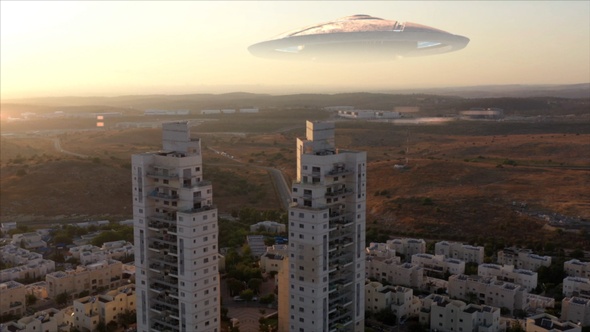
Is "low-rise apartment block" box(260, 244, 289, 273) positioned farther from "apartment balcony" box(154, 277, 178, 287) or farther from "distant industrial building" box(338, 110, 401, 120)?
"distant industrial building" box(338, 110, 401, 120)

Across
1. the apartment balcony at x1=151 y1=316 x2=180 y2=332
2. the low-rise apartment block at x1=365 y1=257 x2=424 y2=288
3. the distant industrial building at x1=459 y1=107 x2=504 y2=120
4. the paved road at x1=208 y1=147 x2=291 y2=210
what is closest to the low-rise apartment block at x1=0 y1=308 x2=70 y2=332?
the apartment balcony at x1=151 y1=316 x2=180 y2=332

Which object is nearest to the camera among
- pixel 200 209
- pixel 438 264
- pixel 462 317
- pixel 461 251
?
pixel 200 209

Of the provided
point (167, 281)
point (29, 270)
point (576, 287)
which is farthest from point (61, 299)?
point (576, 287)

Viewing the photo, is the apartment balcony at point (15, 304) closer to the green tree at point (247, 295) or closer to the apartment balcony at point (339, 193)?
the green tree at point (247, 295)

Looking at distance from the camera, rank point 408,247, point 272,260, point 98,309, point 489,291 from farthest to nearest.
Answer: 1. point 408,247
2. point 272,260
3. point 489,291
4. point 98,309

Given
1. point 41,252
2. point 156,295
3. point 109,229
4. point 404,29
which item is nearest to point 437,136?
point 404,29

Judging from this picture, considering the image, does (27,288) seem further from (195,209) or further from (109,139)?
(109,139)

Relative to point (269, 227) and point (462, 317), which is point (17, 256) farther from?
point (462, 317)
